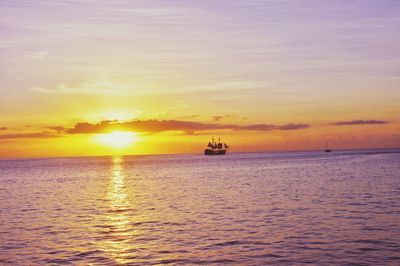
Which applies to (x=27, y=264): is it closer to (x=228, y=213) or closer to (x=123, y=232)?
(x=123, y=232)

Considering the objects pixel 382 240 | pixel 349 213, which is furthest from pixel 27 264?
pixel 349 213

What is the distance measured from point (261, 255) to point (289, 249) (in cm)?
237

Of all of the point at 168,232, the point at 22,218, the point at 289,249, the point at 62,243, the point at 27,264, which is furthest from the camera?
the point at 22,218

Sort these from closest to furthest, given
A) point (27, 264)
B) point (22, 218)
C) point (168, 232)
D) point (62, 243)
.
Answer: point (27, 264) < point (62, 243) < point (168, 232) < point (22, 218)

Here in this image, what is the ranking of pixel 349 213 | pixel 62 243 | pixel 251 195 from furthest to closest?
1. pixel 251 195
2. pixel 349 213
3. pixel 62 243

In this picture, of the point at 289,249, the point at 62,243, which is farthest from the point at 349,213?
the point at 62,243

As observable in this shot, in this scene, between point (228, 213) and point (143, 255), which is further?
point (228, 213)

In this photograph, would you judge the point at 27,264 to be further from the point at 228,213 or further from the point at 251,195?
the point at 251,195

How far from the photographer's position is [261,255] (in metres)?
29.4

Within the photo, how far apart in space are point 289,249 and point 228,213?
18.2 m

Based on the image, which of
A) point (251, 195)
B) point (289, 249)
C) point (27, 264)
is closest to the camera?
point (27, 264)

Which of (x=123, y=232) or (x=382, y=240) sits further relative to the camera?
(x=123, y=232)

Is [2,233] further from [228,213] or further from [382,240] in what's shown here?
[382,240]

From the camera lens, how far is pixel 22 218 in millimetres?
49562
